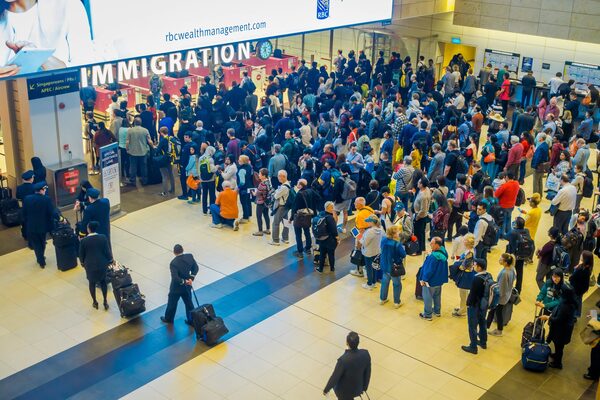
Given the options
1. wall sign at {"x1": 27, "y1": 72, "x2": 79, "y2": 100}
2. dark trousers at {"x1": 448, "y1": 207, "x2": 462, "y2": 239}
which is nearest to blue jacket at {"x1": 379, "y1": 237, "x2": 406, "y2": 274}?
dark trousers at {"x1": 448, "y1": 207, "x2": 462, "y2": 239}

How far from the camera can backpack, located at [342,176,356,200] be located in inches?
544

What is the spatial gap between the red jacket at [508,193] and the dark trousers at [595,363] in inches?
155

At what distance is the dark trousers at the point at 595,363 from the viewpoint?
9.74 meters

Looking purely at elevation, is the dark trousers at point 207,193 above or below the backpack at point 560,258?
below

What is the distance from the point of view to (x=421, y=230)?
43.5 ft

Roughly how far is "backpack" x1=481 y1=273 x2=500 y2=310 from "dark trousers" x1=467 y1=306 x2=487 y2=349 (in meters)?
0.13

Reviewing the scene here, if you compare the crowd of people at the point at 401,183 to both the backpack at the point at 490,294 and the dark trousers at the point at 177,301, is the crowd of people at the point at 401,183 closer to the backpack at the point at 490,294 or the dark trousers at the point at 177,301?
the backpack at the point at 490,294

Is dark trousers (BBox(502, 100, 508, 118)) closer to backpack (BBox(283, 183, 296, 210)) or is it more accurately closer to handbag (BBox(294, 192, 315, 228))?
backpack (BBox(283, 183, 296, 210))

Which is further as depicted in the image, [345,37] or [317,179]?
[345,37]

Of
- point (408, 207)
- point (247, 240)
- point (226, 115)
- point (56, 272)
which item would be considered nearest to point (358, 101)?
point (226, 115)

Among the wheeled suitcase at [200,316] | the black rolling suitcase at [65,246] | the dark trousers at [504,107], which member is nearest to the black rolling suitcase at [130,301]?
the wheeled suitcase at [200,316]

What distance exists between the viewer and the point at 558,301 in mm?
9945

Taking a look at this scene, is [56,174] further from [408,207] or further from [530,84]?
[530,84]

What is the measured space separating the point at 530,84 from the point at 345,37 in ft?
26.1
